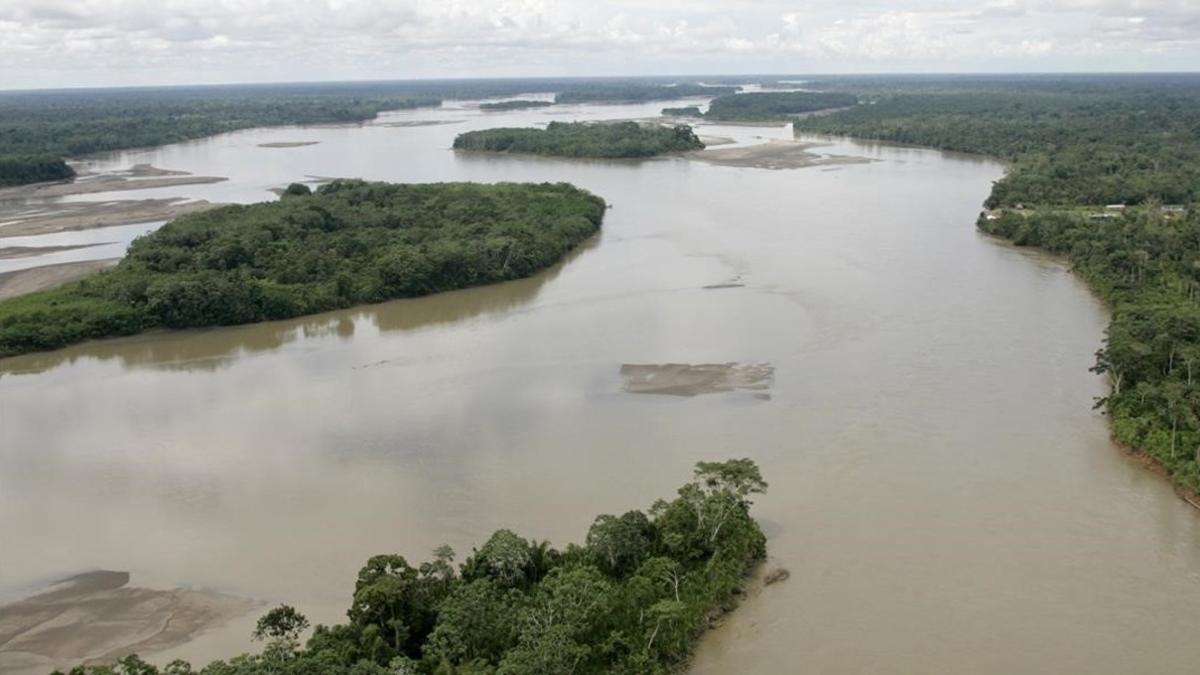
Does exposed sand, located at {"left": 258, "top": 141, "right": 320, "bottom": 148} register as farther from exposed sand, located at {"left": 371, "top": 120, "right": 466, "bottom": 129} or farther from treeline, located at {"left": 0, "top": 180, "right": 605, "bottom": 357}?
treeline, located at {"left": 0, "top": 180, "right": 605, "bottom": 357}

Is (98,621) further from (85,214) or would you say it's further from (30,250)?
(85,214)

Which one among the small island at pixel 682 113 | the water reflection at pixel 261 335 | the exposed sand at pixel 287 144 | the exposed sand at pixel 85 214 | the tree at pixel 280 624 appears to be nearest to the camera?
the tree at pixel 280 624

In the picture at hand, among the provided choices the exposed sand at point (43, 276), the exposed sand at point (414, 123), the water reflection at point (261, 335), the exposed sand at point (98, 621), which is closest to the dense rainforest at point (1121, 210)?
the exposed sand at point (98, 621)

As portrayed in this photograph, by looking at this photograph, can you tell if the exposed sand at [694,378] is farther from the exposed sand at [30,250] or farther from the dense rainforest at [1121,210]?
the exposed sand at [30,250]

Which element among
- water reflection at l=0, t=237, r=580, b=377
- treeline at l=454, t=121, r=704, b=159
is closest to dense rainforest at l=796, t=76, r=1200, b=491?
water reflection at l=0, t=237, r=580, b=377

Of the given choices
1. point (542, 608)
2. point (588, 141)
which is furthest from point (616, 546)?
point (588, 141)

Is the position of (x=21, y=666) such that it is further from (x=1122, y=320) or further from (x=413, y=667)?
(x=1122, y=320)
